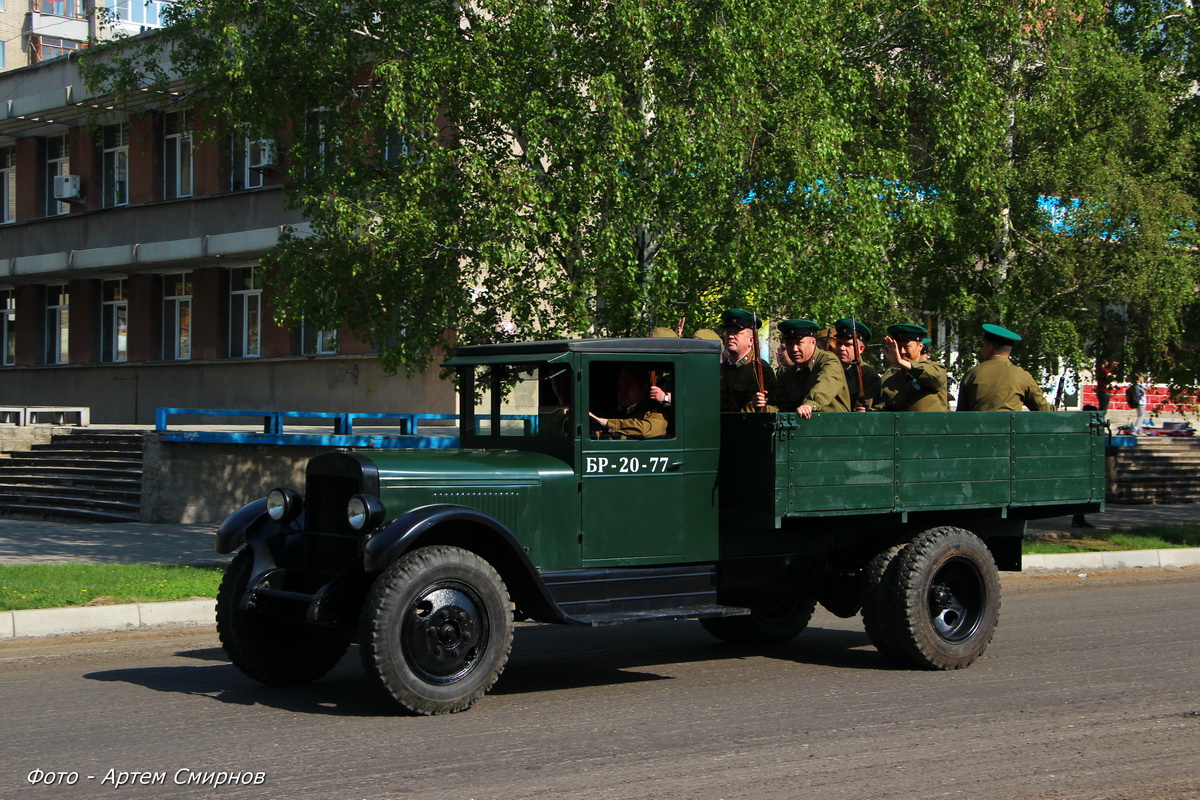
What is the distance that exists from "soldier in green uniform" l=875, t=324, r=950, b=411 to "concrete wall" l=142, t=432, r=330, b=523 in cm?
1061

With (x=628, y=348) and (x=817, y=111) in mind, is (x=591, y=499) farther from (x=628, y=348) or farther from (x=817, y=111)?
(x=817, y=111)

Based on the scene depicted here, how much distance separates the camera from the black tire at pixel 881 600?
320 inches

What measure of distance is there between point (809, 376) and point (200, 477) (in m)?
11.8

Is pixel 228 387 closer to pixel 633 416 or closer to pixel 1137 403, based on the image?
pixel 633 416

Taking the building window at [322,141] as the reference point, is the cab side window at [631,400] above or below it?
below

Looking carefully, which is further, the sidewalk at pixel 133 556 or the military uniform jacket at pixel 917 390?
the sidewalk at pixel 133 556

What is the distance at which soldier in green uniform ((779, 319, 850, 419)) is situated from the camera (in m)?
8.50

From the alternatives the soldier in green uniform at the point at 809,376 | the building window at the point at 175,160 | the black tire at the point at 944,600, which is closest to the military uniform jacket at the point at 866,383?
the soldier in green uniform at the point at 809,376

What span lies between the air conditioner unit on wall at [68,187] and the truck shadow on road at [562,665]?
26.2m

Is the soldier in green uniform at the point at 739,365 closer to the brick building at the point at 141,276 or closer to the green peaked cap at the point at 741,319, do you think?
the green peaked cap at the point at 741,319

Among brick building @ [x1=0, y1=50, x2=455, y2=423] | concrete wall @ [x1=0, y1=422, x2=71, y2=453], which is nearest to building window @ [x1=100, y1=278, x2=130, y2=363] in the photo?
brick building @ [x1=0, y1=50, x2=455, y2=423]

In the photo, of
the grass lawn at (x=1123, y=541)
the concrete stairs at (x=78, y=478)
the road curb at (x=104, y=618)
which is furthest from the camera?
the concrete stairs at (x=78, y=478)

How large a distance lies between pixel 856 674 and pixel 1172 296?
10.8m

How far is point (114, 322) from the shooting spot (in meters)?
33.0
